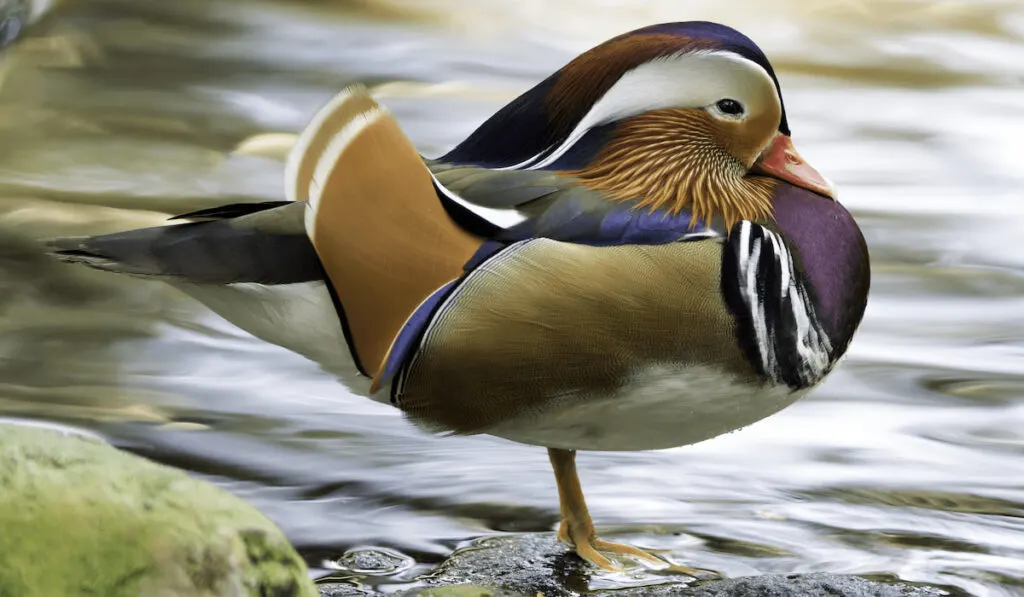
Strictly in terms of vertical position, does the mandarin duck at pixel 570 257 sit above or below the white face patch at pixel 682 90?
below

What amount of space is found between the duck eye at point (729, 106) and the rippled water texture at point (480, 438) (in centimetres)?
95

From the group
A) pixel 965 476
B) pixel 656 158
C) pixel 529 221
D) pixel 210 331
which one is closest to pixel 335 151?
pixel 529 221

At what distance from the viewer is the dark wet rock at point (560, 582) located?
9.18ft

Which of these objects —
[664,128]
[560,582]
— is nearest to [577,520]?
[560,582]

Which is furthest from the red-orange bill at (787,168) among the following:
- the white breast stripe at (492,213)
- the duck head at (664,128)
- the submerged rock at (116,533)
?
the submerged rock at (116,533)

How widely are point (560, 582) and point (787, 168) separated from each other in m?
0.94

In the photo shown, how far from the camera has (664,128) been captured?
2.88 m

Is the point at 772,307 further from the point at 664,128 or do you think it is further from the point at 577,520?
the point at 577,520

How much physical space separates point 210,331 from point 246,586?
299cm

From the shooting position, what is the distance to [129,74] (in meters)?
7.85

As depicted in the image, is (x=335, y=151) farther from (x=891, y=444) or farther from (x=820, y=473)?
(x=891, y=444)

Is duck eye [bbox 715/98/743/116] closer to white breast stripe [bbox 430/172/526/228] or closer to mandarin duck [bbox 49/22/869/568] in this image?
mandarin duck [bbox 49/22/869/568]

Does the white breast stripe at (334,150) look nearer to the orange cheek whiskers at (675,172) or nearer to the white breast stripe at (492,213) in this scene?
the white breast stripe at (492,213)

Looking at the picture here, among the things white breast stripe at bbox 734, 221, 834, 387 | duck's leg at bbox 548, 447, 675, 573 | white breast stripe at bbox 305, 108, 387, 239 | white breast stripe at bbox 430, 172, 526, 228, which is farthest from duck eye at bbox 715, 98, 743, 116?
duck's leg at bbox 548, 447, 675, 573
